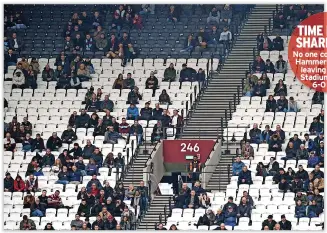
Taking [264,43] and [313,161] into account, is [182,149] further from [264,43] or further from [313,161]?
[264,43]

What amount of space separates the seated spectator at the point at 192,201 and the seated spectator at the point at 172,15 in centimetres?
961

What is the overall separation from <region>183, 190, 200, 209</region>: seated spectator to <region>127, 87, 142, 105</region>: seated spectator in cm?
579

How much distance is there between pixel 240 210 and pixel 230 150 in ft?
13.0

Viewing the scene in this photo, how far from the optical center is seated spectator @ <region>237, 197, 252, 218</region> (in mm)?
40500

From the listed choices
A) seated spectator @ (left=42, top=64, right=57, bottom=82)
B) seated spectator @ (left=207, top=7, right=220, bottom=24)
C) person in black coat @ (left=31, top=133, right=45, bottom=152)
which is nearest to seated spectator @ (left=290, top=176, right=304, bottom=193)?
person in black coat @ (left=31, top=133, right=45, bottom=152)

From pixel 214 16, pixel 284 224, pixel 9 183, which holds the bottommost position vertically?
pixel 284 224

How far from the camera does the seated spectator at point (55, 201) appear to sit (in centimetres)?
4194

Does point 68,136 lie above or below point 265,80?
below

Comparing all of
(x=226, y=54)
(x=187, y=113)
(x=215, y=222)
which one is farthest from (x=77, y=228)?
(x=226, y=54)

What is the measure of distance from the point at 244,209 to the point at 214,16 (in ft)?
33.4

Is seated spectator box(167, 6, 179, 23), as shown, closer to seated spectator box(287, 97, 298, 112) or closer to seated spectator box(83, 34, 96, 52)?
seated spectator box(83, 34, 96, 52)

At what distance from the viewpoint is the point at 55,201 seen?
42.0 meters

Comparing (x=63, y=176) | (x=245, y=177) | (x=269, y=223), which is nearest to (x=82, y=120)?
(x=63, y=176)

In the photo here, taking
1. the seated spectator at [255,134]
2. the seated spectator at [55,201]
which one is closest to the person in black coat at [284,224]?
the seated spectator at [255,134]
